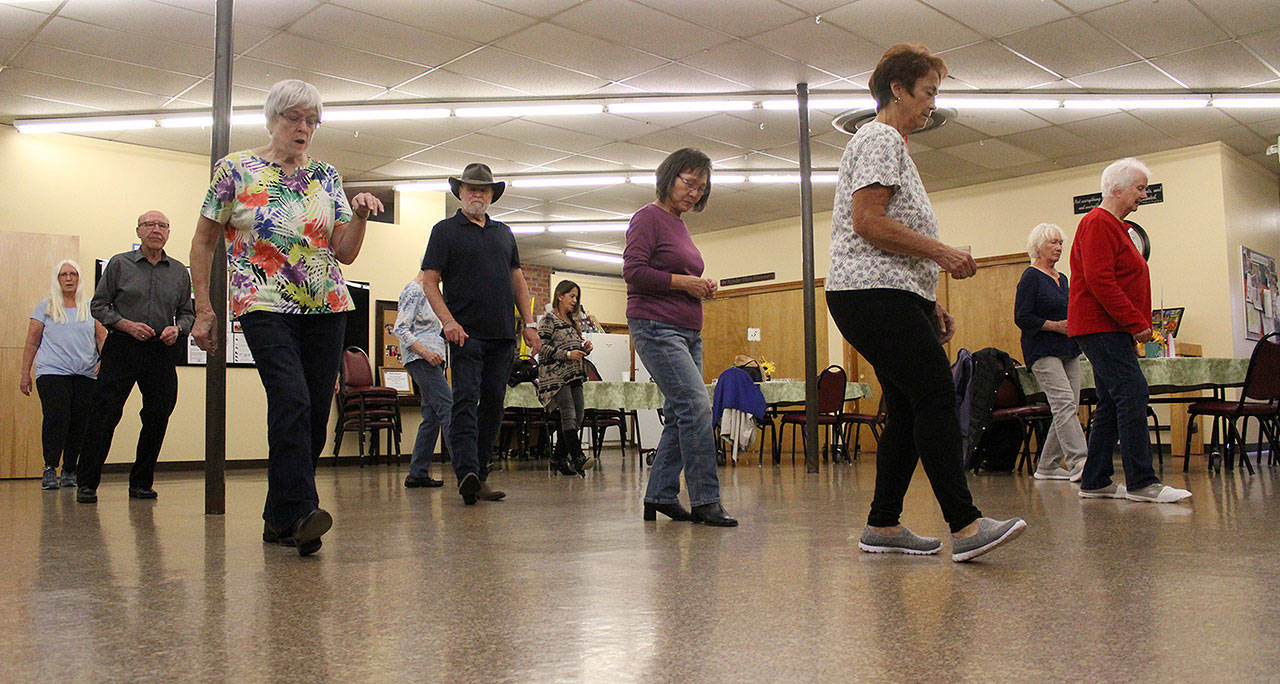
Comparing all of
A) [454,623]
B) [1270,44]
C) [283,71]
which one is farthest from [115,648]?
[1270,44]

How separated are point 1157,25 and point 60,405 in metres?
8.02

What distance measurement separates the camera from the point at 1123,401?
13.1 ft

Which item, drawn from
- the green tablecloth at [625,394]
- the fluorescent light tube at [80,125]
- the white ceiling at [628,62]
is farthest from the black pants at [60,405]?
the green tablecloth at [625,394]

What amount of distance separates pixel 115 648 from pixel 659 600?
1.00 meters

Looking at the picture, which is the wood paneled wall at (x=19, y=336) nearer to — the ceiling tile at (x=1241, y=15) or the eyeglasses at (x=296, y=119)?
the eyeglasses at (x=296, y=119)

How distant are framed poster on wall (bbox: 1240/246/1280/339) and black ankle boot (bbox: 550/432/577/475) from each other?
23.9 ft

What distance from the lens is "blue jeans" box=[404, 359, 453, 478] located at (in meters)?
5.96

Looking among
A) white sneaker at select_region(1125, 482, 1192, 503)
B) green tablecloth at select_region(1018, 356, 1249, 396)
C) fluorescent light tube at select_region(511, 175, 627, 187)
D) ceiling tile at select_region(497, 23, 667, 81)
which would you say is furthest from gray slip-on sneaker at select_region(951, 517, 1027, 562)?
fluorescent light tube at select_region(511, 175, 627, 187)

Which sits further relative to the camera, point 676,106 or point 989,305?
point 989,305

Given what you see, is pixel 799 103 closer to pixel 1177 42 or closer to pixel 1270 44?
pixel 1177 42

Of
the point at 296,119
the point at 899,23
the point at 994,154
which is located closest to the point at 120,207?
the point at 899,23

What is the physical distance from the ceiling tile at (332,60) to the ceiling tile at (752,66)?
7.42 ft

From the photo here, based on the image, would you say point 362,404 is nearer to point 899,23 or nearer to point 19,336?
point 19,336

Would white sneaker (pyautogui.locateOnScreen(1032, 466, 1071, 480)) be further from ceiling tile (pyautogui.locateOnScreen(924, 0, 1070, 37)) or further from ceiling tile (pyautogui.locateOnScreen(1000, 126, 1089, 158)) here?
ceiling tile (pyautogui.locateOnScreen(1000, 126, 1089, 158))
